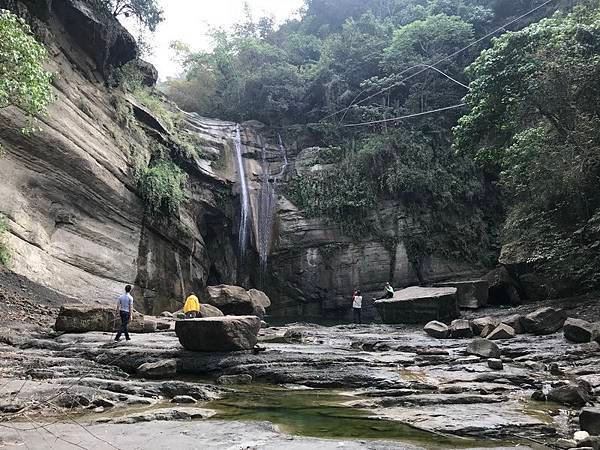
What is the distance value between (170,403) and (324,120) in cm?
2522

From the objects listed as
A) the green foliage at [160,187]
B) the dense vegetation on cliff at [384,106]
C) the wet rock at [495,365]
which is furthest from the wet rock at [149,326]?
the dense vegetation on cliff at [384,106]

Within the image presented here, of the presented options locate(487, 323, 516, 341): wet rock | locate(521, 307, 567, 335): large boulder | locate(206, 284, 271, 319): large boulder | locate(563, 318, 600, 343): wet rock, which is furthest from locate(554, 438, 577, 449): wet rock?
locate(206, 284, 271, 319): large boulder

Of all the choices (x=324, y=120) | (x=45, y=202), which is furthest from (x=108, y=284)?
(x=324, y=120)

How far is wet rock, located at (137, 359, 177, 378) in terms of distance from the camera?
298 inches

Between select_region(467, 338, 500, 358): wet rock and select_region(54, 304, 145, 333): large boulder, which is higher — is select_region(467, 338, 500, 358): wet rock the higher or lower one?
the lower one

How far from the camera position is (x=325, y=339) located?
498 inches

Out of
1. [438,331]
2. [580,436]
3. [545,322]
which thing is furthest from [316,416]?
[545,322]

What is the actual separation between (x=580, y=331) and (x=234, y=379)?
6920mm

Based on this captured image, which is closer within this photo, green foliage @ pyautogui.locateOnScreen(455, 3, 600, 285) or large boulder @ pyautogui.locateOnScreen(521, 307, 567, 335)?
large boulder @ pyautogui.locateOnScreen(521, 307, 567, 335)

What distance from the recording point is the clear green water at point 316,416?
4473 mm

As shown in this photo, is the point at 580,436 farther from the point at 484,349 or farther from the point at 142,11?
the point at 142,11

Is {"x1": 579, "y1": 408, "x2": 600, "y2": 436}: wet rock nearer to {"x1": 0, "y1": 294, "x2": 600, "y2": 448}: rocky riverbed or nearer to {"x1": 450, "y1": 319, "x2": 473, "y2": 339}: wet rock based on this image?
{"x1": 0, "y1": 294, "x2": 600, "y2": 448}: rocky riverbed

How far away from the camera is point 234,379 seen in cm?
748

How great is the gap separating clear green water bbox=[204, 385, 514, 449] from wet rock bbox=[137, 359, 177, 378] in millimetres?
1388
